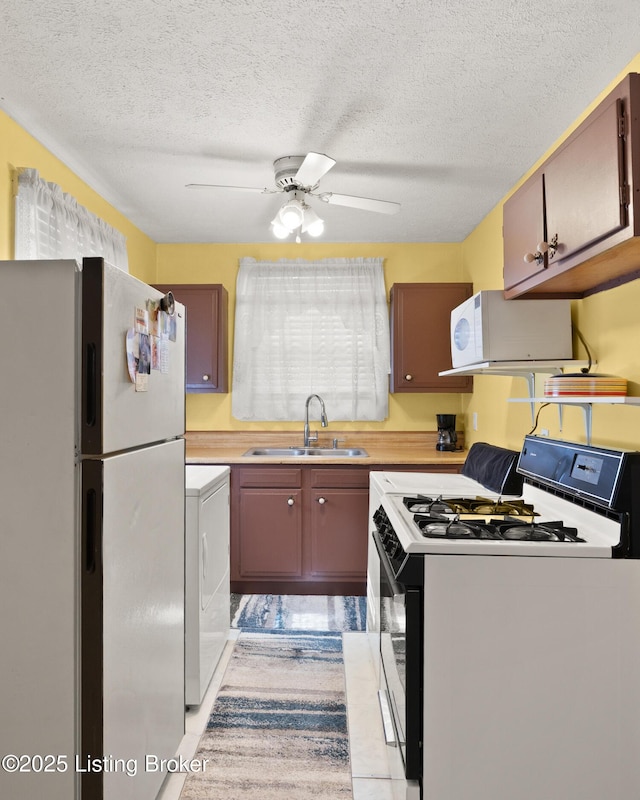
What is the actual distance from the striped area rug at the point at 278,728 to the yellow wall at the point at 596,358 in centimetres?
151

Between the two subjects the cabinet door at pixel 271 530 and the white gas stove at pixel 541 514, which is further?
the cabinet door at pixel 271 530

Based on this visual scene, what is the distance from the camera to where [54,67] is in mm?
1873

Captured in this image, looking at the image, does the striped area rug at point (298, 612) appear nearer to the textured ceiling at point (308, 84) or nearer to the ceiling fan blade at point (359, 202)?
the ceiling fan blade at point (359, 202)

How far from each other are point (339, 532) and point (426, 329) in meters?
1.51

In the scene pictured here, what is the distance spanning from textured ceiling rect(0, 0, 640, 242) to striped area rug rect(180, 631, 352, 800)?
94.9 inches

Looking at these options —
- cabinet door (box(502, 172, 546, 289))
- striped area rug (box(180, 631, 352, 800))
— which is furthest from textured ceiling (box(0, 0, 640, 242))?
striped area rug (box(180, 631, 352, 800))

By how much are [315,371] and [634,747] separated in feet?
9.69

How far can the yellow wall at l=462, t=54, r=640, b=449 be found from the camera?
6.25 feet

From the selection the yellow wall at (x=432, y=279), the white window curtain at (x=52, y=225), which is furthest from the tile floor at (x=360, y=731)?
the white window curtain at (x=52, y=225)

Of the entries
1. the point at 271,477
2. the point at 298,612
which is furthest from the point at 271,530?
the point at 298,612

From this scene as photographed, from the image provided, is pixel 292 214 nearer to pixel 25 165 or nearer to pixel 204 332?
pixel 25 165

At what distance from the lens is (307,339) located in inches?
157

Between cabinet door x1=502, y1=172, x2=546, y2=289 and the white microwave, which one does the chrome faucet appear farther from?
cabinet door x1=502, y1=172, x2=546, y2=289

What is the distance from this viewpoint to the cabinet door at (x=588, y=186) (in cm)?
138
